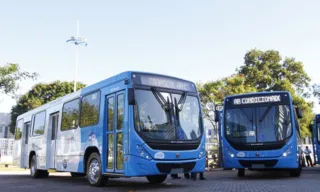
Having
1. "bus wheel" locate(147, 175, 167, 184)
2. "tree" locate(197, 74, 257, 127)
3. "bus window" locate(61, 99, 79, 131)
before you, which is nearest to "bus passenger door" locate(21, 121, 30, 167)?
"bus window" locate(61, 99, 79, 131)

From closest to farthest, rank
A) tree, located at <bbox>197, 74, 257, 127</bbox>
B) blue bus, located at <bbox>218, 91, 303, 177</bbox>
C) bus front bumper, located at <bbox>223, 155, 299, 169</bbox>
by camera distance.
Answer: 1. bus front bumper, located at <bbox>223, 155, 299, 169</bbox>
2. blue bus, located at <bbox>218, 91, 303, 177</bbox>
3. tree, located at <bbox>197, 74, 257, 127</bbox>

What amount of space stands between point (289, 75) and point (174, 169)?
1324 inches

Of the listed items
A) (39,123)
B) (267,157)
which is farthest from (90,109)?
(267,157)

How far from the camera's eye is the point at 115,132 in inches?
386

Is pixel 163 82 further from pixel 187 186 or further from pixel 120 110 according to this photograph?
pixel 187 186

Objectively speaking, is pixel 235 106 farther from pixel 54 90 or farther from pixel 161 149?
pixel 54 90

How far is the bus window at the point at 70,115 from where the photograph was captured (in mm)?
12133

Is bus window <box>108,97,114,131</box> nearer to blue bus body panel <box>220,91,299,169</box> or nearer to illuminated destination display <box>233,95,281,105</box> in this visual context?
blue bus body panel <box>220,91,299,169</box>

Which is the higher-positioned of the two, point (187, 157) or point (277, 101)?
point (277, 101)

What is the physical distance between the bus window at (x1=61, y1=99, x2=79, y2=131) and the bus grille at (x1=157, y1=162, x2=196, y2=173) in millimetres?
3838

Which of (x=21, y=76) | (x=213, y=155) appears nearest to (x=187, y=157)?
(x=213, y=155)

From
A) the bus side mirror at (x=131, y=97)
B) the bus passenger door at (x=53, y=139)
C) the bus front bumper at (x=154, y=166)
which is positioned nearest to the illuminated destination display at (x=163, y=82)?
the bus side mirror at (x=131, y=97)

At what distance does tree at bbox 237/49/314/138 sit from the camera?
126 feet

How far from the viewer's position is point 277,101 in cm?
1340
